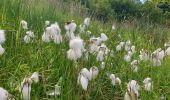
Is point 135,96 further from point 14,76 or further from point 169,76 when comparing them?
point 169,76

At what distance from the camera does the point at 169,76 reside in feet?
16.1

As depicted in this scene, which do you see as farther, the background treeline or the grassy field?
the background treeline

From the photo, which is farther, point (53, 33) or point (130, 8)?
point (130, 8)

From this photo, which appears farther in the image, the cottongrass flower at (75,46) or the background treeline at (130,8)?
the background treeline at (130,8)

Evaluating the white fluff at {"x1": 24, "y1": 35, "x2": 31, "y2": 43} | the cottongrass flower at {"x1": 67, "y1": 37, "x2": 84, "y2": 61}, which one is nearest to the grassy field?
the white fluff at {"x1": 24, "y1": 35, "x2": 31, "y2": 43}

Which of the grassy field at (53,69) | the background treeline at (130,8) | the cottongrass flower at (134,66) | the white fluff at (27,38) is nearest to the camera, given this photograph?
the grassy field at (53,69)

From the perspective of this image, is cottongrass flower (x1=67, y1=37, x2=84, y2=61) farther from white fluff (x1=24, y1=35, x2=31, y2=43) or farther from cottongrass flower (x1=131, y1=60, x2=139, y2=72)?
cottongrass flower (x1=131, y1=60, x2=139, y2=72)

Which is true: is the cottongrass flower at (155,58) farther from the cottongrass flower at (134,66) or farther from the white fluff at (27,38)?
the white fluff at (27,38)

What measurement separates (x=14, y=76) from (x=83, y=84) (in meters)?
0.78

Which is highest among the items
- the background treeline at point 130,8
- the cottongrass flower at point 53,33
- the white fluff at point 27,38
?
the cottongrass flower at point 53,33

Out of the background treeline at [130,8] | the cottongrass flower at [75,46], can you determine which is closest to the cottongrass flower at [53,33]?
the cottongrass flower at [75,46]

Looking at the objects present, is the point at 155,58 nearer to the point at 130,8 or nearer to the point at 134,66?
the point at 134,66

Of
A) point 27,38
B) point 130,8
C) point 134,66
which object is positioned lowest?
point 130,8

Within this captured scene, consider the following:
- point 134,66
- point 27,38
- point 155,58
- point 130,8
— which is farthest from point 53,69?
point 130,8
